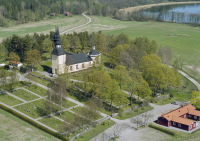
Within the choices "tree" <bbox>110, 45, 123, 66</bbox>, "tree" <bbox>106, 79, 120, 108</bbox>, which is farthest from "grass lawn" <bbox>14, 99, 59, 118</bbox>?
"tree" <bbox>110, 45, 123, 66</bbox>

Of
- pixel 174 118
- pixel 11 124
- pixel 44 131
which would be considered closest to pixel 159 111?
pixel 174 118

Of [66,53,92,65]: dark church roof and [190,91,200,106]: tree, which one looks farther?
[66,53,92,65]: dark church roof

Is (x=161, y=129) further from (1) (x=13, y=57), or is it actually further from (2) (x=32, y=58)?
(1) (x=13, y=57)

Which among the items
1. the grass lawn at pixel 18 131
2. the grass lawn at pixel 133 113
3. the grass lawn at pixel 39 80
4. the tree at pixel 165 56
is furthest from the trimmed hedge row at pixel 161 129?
the tree at pixel 165 56

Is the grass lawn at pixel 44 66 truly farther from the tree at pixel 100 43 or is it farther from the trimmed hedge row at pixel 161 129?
the trimmed hedge row at pixel 161 129

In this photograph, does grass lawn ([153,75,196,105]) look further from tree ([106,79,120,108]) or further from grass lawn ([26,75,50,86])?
grass lawn ([26,75,50,86])

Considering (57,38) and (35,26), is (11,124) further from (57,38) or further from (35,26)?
(35,26)

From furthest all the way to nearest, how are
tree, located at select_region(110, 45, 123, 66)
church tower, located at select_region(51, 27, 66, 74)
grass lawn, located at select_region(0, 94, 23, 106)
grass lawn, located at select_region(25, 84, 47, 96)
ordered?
tree, located at select_region(110, 45, 123, 66) → church tower, located at select_region(51, 27, 66, 74) → grass lawn, located at select_region(25, 84, 47, 96) → grass lawn, located at select_region(0, 94, 23, 106)
